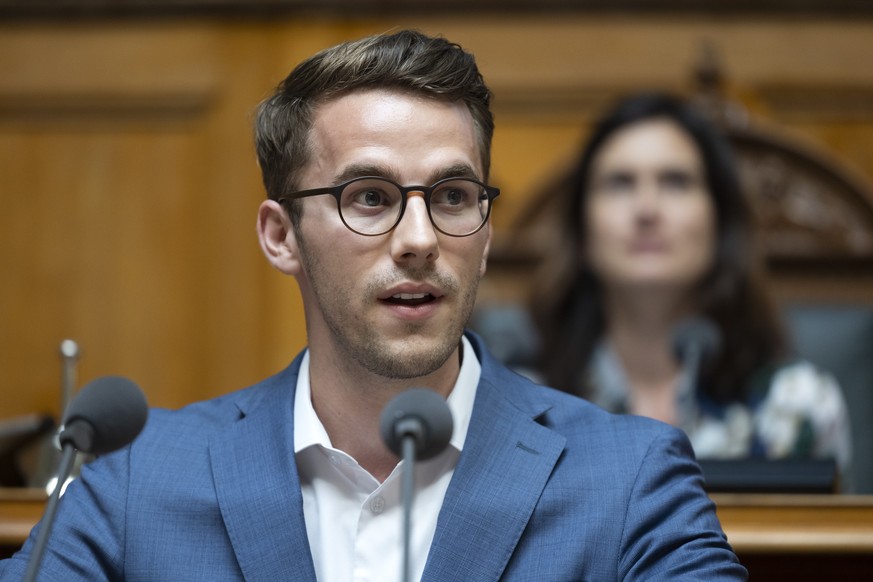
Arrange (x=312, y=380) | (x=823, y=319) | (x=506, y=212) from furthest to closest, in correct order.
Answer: (x=506, y=212)
(x=823, y=319)
(x=312, y=380)

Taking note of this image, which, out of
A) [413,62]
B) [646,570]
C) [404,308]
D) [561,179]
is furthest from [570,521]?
[561,179]

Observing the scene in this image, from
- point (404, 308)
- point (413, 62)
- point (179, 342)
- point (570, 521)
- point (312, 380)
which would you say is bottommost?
point (179, 342)

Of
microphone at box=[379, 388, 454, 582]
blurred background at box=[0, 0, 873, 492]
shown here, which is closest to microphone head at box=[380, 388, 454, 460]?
microphone at box=[379, 388, 454, 582]

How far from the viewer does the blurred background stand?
323cm

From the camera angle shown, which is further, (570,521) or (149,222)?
(149,222)

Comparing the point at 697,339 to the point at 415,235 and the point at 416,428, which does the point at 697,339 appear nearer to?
the point at 415,235

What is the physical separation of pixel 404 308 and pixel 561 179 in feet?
5.47

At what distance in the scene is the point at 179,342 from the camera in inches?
130

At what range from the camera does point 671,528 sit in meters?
1.39

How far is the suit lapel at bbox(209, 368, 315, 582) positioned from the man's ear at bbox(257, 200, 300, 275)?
168 millimetres

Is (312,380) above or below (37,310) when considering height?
above

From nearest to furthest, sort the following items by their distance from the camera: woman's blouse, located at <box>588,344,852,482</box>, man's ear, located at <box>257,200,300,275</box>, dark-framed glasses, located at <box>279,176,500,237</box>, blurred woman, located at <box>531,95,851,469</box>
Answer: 1. dark-framed glasses, located at <box>279,176,500,237</box>
2. man's ear, located at <box>257,200,300,275</box>
3. woman's blouse, located at <box>588,344,852,482</box>
4. blurred woman, located at <box>531,95,851,469</box>

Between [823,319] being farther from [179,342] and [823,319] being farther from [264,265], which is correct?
[179,342]

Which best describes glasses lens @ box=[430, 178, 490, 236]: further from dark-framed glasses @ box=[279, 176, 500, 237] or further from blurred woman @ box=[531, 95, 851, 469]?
blurred woman @ box=[531, 95, 851, 469]
